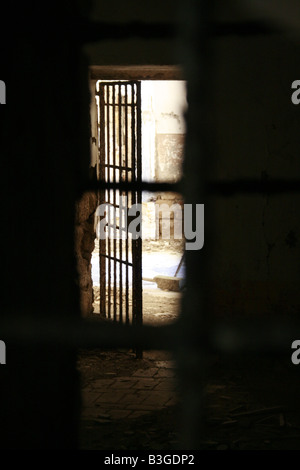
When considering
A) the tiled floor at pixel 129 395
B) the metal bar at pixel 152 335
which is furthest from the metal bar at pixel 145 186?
the tiled floor at pixel 129 395

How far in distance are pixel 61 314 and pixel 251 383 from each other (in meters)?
4.65

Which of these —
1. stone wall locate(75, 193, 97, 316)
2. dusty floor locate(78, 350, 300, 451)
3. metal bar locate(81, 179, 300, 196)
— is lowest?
dusty floor locate(78, 350, 300, 451)

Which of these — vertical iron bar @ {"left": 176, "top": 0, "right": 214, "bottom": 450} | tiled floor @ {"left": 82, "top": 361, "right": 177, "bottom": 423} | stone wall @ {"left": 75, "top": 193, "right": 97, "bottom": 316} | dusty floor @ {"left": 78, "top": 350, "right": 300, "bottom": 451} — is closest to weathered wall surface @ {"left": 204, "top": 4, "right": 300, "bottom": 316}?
dusty floor @ {"left": 78, "top": 350, "right": 300, "bottom": 451}

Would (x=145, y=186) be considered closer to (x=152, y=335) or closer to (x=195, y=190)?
(x=195, y=190)

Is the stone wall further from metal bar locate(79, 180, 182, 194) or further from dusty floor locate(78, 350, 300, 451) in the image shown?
metal bar locate(79, 180, 182, 194)

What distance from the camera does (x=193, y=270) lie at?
3.12 ft

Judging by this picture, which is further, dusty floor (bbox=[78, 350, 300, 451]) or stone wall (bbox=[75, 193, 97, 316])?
stone wall (bbox=[75, 193, 97, 316])

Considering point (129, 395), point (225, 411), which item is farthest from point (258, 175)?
point (129, 395)

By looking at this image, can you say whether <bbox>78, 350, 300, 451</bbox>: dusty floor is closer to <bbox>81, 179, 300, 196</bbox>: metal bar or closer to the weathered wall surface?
the weathered wall surface

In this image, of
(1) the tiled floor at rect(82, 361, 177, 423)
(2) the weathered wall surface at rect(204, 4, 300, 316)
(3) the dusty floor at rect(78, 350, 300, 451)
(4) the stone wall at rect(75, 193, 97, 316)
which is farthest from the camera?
(4) the stone wall at rect(75, 193, 97, 316)

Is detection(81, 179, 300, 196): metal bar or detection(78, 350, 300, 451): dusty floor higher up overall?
detection(81, 179, 300, 196): metal bar

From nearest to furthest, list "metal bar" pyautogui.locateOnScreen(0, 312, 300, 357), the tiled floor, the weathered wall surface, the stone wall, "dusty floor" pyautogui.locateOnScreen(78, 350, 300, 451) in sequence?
"metal bar" pyautogui.locateOnScreen(0, 312, 300, 357)
"dusty floor" pyautogui.locateOnScreen(78, 350, 300, 451)
the tiled floor
the weathered wall surface
the stone wall

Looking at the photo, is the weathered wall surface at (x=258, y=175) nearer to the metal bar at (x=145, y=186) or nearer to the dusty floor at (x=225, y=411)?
the dusty floor at (x=225, y=411)
